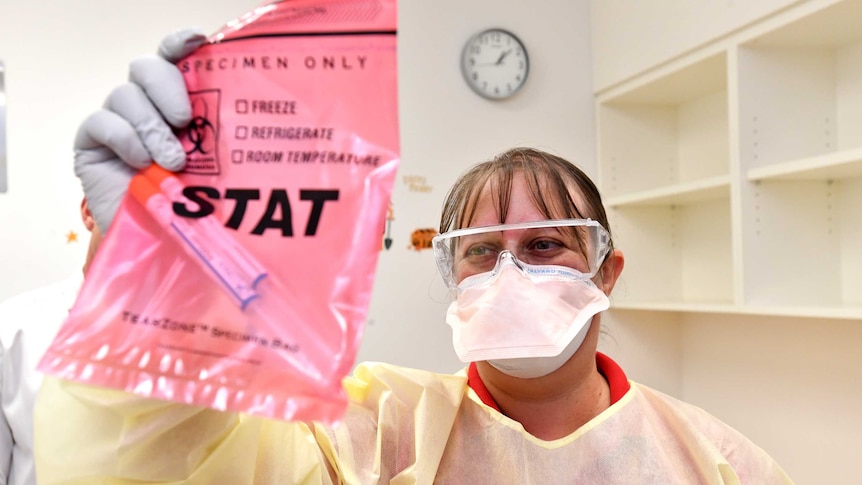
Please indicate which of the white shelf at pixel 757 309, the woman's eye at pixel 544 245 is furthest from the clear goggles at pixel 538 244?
Answer: the white shelf at pixel 757 309

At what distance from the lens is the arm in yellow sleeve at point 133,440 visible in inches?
28.8

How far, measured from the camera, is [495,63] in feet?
9.34

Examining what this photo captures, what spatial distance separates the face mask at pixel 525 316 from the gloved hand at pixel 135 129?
54 cm

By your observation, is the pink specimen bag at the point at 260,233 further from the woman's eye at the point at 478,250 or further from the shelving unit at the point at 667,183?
the shelving unit at the point at 667,183

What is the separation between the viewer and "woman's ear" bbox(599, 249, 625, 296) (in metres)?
1.23

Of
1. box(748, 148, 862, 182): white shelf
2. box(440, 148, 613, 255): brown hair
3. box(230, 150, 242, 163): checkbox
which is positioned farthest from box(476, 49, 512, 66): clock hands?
box(230, 150, 242, 163): checkbox

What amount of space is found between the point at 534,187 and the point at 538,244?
10 cm

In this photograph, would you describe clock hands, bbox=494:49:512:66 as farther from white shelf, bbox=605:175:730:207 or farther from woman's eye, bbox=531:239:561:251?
woman's eye, bbox=531:239:561:251

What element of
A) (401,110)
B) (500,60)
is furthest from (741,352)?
(401,110)

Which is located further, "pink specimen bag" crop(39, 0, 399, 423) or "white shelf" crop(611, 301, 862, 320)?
"white shelf" crop(611, 301, 862, 320)

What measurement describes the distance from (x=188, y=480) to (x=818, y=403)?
215 centimetres

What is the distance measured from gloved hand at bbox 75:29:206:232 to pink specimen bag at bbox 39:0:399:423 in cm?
2

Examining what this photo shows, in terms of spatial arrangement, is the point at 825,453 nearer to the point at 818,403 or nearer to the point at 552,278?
the point at 818,403

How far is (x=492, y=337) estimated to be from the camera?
102cm
